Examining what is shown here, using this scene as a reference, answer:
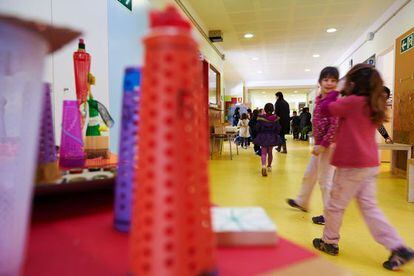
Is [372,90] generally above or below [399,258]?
above

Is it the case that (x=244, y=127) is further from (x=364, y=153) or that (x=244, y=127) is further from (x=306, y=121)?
(x=364, y=153)

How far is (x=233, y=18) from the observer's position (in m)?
5.96

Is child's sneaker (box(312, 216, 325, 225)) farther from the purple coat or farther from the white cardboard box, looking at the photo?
the purple coat

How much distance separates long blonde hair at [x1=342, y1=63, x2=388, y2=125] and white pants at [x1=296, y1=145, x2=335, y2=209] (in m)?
0.57

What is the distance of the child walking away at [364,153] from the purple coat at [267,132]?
2907 millimetres

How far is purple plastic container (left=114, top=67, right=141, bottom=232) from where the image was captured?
18.3 inches

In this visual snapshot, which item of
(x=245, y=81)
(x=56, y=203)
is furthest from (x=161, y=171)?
(x=245, y=81)

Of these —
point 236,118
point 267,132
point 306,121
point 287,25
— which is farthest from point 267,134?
point 306,121

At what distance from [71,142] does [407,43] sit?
511 centimetres

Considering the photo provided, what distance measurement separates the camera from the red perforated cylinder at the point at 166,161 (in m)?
0.29

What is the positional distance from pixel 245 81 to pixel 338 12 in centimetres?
997

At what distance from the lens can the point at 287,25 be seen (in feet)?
20.8

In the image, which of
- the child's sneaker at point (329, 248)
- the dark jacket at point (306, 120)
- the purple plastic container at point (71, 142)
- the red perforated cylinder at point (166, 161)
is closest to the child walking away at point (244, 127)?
the dark jacket at point (306, 120)

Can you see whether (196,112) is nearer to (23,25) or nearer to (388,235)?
(23,25)
